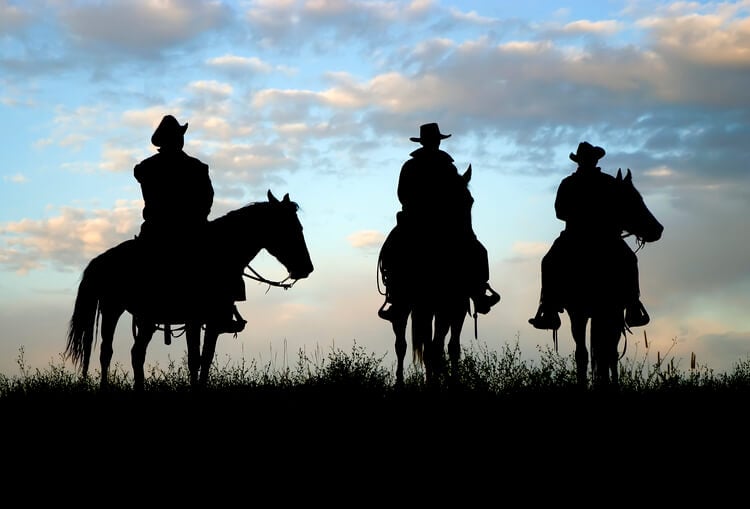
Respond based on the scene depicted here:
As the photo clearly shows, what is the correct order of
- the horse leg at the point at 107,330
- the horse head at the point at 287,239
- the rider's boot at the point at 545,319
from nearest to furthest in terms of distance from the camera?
the horse head at the point at 287,239 < the rider's boot at the point at 545,319 < the horse leg at the point at 107,330

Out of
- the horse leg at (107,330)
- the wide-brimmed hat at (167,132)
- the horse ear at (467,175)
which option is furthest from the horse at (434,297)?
the horse leg at (107,330)

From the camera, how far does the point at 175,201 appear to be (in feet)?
39.0

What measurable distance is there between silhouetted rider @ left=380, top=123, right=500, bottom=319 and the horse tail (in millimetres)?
6446

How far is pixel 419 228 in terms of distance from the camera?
38.9ft

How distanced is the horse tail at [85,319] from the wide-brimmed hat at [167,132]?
4.64m

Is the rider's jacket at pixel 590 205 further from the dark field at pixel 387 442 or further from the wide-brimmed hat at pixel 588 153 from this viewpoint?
the dark field at pixel 387 442

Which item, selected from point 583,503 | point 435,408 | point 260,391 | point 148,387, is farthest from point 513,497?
point 148,387

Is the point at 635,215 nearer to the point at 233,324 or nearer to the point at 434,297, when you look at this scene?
the point at 434,297

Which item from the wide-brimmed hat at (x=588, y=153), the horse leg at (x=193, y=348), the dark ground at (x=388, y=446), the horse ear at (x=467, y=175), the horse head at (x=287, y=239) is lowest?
the dark ground at (x=388, y=446)

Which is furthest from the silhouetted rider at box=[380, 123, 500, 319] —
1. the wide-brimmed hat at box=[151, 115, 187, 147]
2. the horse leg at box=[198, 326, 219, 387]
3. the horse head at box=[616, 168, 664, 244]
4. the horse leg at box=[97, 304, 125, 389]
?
the horse leg at box=[97, 304, 125, 389]

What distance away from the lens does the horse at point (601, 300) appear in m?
11.8

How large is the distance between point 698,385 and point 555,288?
2.12m

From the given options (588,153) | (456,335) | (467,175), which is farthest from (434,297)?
(588,153)

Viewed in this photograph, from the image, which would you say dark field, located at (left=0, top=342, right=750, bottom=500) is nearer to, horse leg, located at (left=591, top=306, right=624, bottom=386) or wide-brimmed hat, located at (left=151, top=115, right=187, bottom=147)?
horse leg, located at (left=591, top=306, right=624, bottom=386)
